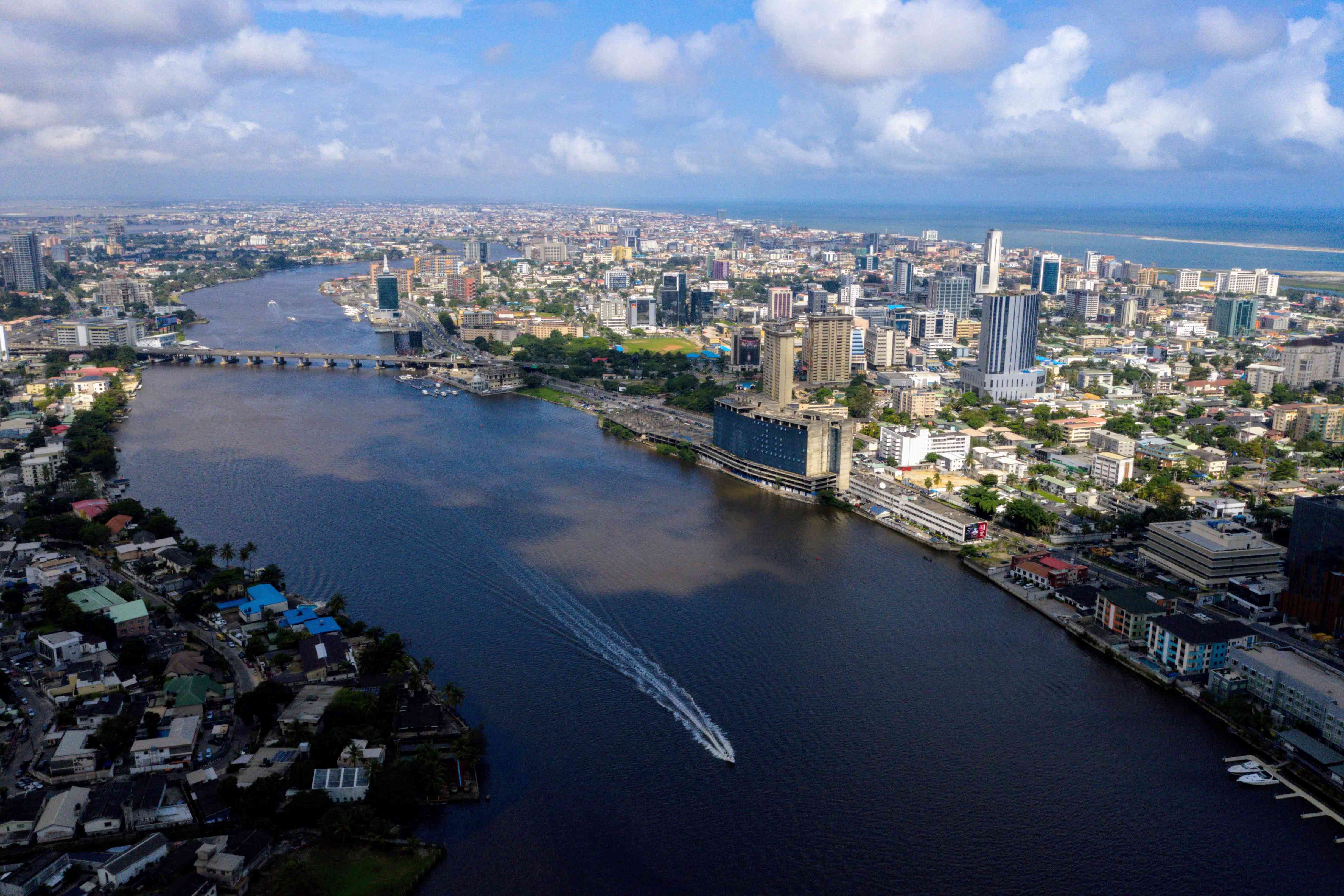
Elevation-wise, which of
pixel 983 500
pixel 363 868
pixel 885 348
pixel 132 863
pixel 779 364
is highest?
pixel 779 364

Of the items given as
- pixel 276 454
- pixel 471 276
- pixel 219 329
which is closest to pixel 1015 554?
pixel 276 454

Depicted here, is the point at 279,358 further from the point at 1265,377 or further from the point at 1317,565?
the point at 1265,377

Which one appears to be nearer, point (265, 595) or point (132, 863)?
point (132, 863)

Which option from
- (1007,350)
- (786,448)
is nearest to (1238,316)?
(1007,350)

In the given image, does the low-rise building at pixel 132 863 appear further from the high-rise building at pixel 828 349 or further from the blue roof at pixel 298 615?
the high-rise building at pixel 828 349

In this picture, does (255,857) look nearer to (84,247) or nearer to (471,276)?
(471,276)
